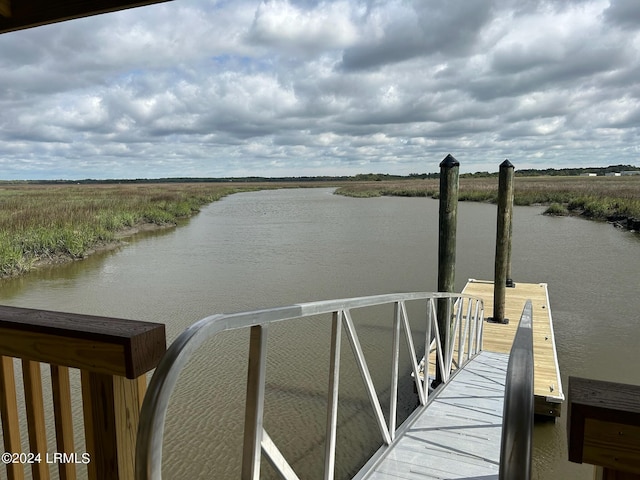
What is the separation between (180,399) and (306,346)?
78.0 inches

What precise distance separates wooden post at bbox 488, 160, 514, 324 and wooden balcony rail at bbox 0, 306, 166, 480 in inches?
246

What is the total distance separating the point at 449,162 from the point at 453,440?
3048mm

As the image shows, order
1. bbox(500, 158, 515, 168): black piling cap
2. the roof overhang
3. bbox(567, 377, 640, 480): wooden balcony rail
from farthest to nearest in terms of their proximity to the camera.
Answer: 1. bbox(500, 158, 515, 168): black piling cap
2. the roof overhang
3. bbox(567, 377, 640, 480): wooden balcony rail

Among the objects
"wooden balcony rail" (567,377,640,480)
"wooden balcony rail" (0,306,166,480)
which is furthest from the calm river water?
"wooden balcony rail" (567,377,640,480)

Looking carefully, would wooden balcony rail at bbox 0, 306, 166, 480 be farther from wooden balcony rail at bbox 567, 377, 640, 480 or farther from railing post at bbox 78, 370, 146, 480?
wooden balcony rail at bbox 567, 377, 640, 480

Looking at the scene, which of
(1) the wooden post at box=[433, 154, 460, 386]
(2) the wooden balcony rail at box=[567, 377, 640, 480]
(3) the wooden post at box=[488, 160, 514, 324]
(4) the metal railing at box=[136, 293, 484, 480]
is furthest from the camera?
(3) the wooden post at box=[488, 160, 514, 324]

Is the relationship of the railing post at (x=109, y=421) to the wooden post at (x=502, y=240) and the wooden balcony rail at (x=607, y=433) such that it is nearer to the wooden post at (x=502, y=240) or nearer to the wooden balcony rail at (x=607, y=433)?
the wooden balcony rail at (x=607, y=433)

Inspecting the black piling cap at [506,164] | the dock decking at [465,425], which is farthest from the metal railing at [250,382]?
the black piling cap at [506,164]

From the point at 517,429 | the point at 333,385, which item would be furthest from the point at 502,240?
the point at 517,429

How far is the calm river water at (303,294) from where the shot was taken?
4.26 meters

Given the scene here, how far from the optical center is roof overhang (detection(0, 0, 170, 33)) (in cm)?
159

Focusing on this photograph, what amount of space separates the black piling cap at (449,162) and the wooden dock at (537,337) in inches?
83.0

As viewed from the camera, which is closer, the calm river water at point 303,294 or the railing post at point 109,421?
the railing post at point 109,421

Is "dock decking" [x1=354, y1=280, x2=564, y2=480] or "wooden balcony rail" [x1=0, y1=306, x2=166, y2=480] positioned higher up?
"wooden balcony rail" [x1=0, y1=306, x2=166, y2=480]
